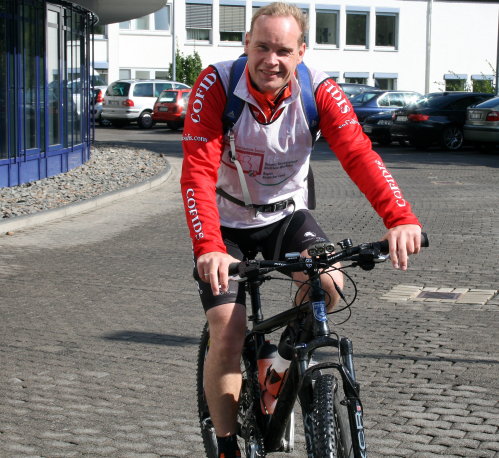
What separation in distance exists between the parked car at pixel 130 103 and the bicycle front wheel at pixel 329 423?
35749 mm

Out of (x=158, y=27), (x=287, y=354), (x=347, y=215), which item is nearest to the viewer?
(x=287, y=354)

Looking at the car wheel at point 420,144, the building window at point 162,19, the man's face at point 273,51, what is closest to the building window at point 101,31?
the building window at point 162,19

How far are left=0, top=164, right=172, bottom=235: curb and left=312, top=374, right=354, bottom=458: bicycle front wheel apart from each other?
30.6ft

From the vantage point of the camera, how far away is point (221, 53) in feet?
194

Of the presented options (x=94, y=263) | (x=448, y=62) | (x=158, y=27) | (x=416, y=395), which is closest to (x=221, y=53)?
(x=158, y=27)

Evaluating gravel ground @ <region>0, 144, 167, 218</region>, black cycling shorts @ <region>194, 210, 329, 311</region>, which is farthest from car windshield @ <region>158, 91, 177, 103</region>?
black cycling shorts @ <region>194, 210, 329, 311</region>

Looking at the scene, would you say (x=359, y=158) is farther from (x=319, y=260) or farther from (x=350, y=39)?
(x=350, y=39)

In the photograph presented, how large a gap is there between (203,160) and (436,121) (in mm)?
23775

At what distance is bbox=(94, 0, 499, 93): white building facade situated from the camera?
5666 centimetres

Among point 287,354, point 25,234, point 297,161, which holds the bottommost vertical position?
point 25,234

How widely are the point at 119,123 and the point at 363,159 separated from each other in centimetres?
3606

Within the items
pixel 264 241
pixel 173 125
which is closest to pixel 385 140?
pixel 173 125

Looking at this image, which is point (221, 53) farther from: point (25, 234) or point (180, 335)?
point (180, 335)

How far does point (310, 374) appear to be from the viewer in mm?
3107
